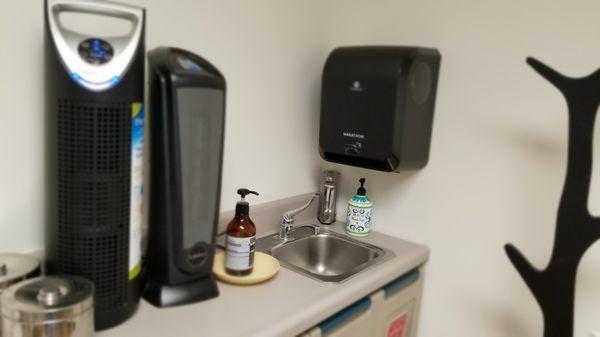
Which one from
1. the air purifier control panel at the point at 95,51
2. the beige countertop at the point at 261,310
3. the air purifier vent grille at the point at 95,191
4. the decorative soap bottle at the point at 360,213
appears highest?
the air purifier control panel at the point at 95,51

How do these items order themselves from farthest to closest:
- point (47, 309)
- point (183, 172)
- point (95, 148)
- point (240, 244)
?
point (240, 244)
point (183, 172)
point (95, 148)
point (47, 309)

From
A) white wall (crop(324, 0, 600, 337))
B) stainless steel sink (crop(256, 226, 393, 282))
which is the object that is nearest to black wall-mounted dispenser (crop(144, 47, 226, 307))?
stainless steel sink (crop(256, 226, 393, 282))

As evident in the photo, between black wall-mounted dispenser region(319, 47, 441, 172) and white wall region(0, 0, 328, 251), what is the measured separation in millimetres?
178

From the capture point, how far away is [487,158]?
55.4 inches

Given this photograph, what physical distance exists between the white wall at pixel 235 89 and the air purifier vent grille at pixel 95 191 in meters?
0.21

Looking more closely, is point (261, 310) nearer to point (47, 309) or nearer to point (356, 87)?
point (47, 309)

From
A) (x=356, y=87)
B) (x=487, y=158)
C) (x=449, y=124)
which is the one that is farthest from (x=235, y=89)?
(x=487, y=158)

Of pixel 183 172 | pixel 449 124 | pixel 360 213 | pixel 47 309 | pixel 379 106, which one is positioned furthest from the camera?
pixel 360 213

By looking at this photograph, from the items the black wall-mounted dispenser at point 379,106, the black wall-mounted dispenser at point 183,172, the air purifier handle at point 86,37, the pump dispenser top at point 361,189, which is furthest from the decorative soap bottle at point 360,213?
the air purifier handle at point 86,37

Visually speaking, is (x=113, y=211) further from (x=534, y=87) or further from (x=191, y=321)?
(x=534, y=87)

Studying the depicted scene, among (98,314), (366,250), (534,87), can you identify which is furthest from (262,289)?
(534,87)

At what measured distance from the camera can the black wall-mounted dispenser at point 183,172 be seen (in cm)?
91

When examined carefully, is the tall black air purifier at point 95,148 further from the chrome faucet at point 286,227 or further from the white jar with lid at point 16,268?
the chrome faucet at point 286,227

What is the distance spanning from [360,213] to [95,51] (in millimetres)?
1056
